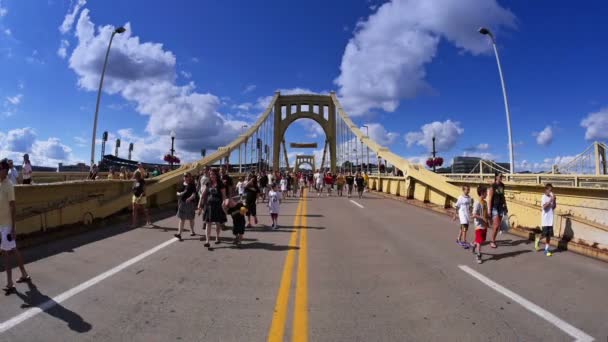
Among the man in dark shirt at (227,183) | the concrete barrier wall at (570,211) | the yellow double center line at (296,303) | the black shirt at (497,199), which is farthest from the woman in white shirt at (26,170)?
the concrete barrier wall at (570,211)

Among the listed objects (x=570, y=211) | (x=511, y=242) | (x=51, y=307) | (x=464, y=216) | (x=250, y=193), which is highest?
(x=250, y=193)

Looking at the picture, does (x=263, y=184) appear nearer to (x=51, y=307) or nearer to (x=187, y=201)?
(x=187, y=201)

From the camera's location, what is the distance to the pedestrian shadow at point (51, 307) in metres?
3.48

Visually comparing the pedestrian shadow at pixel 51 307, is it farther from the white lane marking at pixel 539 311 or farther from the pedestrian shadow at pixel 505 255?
the pedestrian shadow at pixel 505 255

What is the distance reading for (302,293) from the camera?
14.5ft

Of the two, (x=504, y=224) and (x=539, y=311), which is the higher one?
(x=504, y=224)

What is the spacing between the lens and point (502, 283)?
494cm

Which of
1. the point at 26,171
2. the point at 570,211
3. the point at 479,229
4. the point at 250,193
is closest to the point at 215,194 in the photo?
the point at 250,193

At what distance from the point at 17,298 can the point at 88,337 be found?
5.66 feet

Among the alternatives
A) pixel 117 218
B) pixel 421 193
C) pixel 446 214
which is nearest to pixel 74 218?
pixel 117 218

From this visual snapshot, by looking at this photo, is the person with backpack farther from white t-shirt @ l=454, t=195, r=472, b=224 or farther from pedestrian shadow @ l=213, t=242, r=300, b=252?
white t-shirt @ l=454, t=195, r=472, b=224

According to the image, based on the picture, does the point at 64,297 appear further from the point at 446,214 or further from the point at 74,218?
the point at 446,214

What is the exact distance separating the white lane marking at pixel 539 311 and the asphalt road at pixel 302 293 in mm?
16

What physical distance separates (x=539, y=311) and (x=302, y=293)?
8.57 feet
